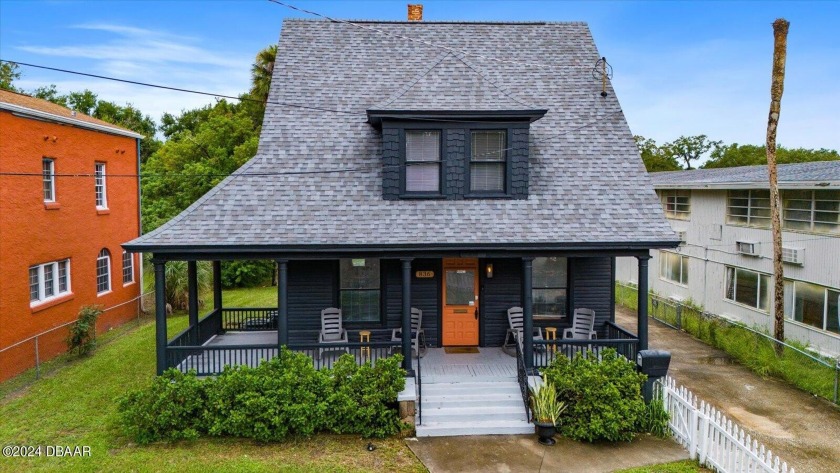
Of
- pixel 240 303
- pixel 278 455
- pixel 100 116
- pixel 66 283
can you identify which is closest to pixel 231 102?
pixel 100 116

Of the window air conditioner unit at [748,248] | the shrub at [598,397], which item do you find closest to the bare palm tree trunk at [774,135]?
the window air conditioner unit at [748,248]

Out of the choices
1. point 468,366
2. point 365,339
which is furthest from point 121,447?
point 468,366

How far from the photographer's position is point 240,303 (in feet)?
76.9

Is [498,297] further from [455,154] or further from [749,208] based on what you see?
[749,208]

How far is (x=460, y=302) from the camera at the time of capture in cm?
1337

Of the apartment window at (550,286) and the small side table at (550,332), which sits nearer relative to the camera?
the small side table at (550,332)

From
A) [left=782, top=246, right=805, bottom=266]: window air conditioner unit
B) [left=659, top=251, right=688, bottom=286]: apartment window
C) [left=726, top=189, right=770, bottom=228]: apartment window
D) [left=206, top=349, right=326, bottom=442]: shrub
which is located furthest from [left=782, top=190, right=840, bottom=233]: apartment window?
[left=206, top=349, right=326, bottom=442]: shrub

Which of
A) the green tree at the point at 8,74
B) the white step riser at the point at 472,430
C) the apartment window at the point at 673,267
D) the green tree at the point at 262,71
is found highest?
the green tree at the point at 8,74

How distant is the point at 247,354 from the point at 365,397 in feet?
10.3

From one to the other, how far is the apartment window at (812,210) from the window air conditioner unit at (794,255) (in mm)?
671

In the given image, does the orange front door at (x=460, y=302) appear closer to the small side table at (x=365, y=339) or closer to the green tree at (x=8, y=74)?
the small side table at (x=365, y=339)

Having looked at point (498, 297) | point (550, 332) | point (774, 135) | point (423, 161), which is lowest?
point (550, 332)

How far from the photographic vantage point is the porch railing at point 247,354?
35.2ft

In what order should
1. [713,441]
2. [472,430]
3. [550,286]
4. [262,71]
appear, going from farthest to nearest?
1. [262,71]
2. [550,286]
3. [472,430]
4. [713,441]
